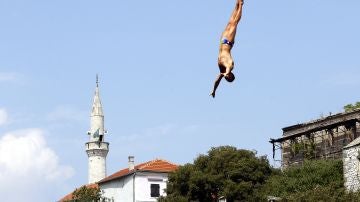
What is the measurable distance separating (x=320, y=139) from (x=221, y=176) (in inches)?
452

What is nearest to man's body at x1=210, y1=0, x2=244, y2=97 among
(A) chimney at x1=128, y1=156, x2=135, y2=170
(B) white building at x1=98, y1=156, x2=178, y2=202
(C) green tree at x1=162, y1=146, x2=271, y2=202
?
(C) green tree at x1=162, y1=146, x2=271, y2=202

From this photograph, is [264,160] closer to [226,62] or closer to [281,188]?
[281,188]

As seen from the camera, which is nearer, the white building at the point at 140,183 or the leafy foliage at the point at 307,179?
the leafy foliage at the point at 307,179

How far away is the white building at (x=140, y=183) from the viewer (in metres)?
75.2

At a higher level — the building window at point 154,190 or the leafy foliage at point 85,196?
the building window at point 154,190

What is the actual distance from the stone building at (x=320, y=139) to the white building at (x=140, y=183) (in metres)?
11.9

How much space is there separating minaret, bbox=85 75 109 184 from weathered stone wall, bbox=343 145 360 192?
53527mm

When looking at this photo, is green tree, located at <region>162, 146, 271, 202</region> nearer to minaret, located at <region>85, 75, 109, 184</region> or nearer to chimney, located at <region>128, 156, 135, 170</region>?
chimney, located at <region>128, 156, 135, 170</region>

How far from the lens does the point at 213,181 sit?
55688 millimetres

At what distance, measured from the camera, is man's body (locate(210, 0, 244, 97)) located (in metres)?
11.1

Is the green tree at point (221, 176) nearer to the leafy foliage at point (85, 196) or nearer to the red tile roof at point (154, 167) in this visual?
the leafy foliage at point (85, 196)

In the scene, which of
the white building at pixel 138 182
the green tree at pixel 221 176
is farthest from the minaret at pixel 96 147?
the green tree at pixel 221 176

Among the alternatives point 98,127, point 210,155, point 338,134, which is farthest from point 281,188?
point 98,127

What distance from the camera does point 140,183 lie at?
247 ft
